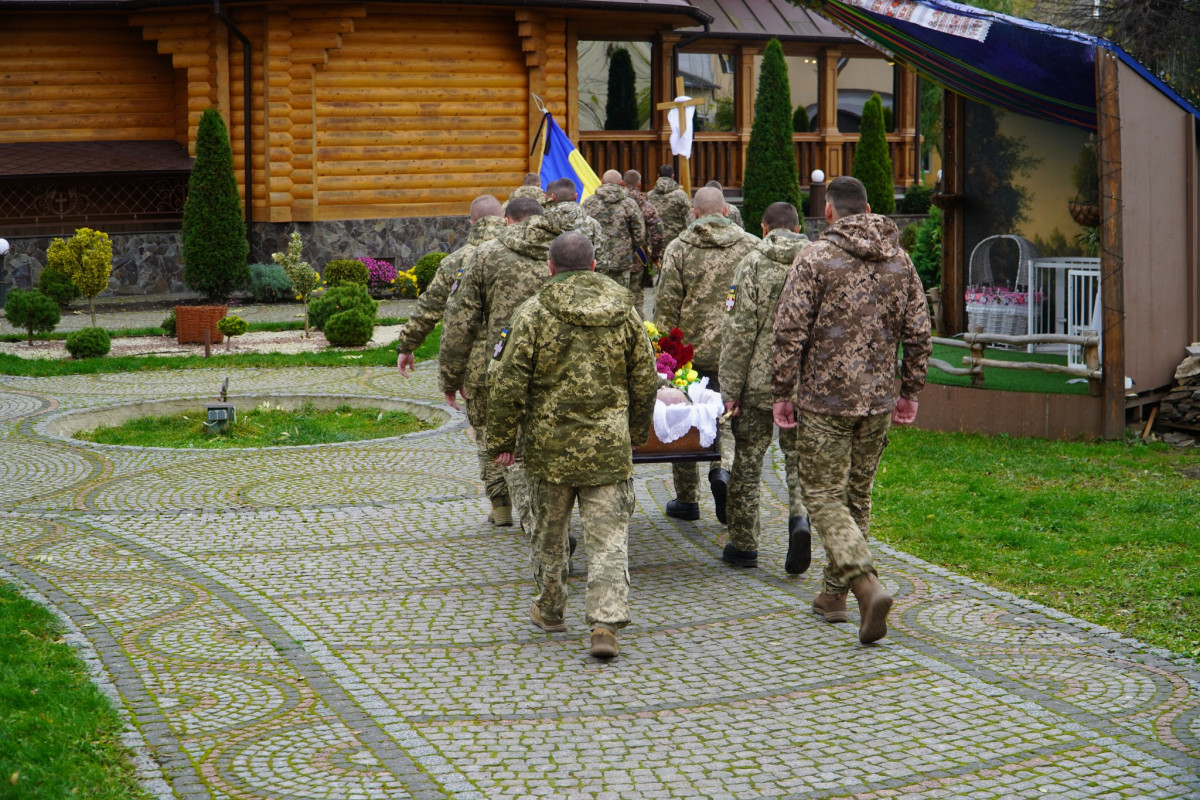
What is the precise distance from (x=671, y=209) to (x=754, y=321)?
31.6 ft

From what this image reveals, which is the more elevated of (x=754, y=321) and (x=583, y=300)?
(x=583, y=300)

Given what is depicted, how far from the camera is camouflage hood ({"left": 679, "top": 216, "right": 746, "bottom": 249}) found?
8180 millimetres

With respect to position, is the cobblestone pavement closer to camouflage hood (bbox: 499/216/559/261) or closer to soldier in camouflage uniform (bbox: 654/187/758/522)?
soldier in camouflage uniform (bbox: 654/187/758/522)

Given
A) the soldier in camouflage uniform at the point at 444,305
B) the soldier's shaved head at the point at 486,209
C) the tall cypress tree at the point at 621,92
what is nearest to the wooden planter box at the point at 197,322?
the soldier in camouflage uniform at the point at 444,305

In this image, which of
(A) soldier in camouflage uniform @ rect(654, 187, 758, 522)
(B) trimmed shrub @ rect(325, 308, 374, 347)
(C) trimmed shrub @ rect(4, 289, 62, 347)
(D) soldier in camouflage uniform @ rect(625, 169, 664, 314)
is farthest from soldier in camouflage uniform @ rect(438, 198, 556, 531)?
(C) trimmed shrub @ rect(4, 289, 62, 347)

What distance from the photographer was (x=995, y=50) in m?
11.0

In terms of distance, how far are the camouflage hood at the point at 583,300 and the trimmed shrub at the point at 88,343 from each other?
1079cm

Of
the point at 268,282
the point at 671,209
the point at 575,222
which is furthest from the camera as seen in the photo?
the point at 268,282

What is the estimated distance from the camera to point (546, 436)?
20.0 feet

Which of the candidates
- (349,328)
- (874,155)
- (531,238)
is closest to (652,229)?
(349,328)

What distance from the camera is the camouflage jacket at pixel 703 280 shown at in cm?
821

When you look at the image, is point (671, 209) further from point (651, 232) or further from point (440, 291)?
point (440, 291)

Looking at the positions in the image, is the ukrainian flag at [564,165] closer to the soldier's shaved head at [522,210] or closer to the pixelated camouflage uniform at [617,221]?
the pixelated camouflage uniform at [617,221]

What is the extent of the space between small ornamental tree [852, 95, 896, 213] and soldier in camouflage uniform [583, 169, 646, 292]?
15035mm
